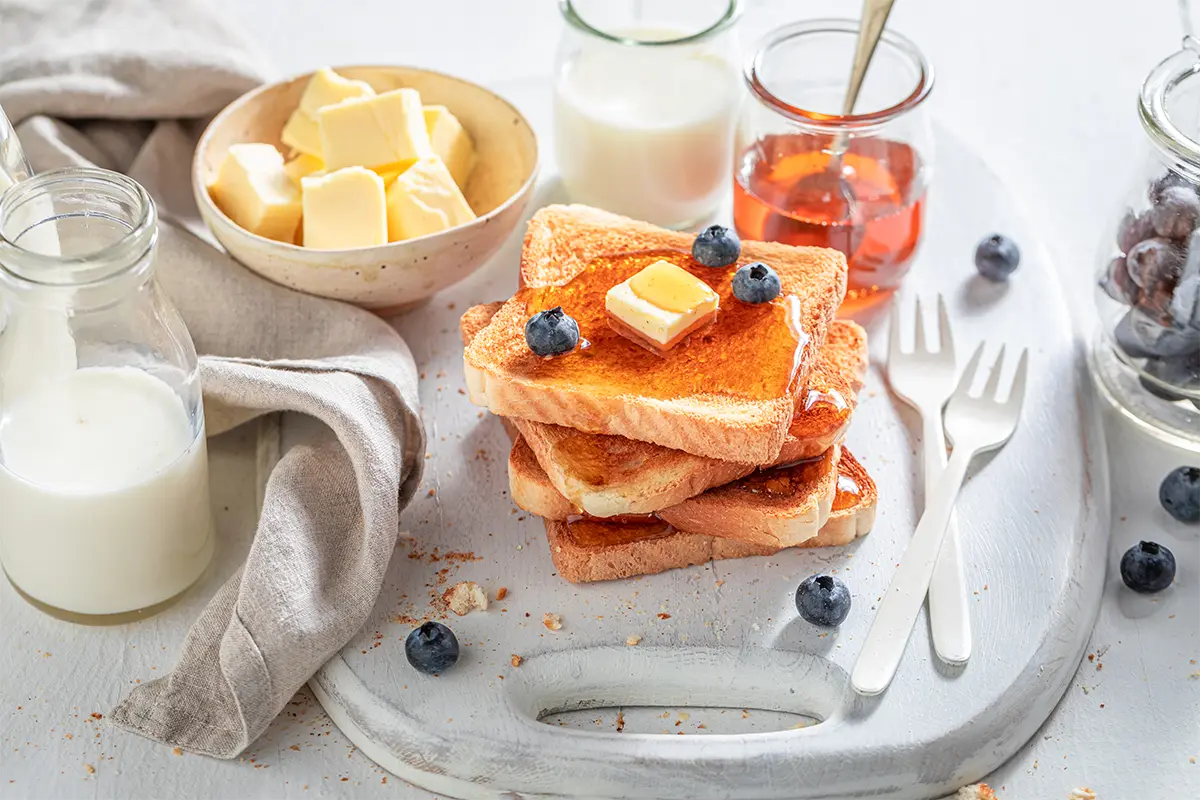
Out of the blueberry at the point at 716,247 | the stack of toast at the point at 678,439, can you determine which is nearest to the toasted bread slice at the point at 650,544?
the stack of toast at the point at 678,439

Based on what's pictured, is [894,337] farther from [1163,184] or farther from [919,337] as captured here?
[1163,184]

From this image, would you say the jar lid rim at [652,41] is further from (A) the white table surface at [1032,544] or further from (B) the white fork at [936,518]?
(B) the white fork at [936,518]

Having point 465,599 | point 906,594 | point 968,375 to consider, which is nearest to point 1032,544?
point 906,594

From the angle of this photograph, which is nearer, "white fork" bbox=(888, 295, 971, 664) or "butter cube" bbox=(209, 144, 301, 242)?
"white fork" bbox=(888, 295, 971, 664)

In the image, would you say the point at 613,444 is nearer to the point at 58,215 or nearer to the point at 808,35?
the point at 58,215

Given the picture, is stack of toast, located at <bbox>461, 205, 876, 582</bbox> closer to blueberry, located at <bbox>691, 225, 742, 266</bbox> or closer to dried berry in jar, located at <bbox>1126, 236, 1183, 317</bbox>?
blueberry, located at <bbox>691, 225, 742, 266</bbox>

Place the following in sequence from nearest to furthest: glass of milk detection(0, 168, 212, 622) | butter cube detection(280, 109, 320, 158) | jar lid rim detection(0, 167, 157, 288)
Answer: jar lid rim detection(0, 167, 157, 288), glass of milk detection(0, 168, 212, 622), butter cube detection(280, 109, 320, 158)

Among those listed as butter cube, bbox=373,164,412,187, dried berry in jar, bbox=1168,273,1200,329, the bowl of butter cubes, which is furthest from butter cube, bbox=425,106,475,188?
dried berry in jar, bbox=1168,273,1200,329
